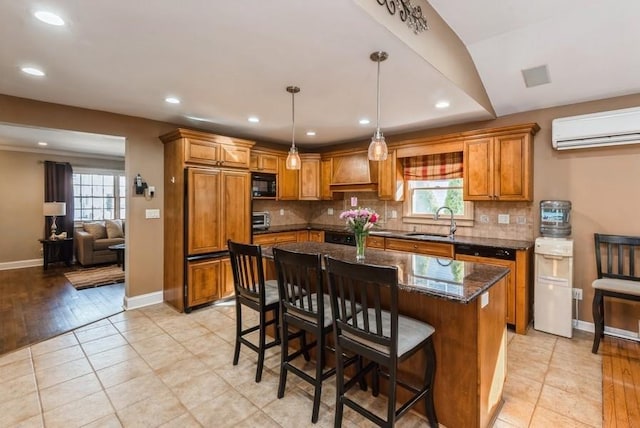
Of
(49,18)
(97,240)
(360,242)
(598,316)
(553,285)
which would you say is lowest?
(598,316)

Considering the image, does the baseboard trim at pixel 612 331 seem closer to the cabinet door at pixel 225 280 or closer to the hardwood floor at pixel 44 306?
the cabinet door at pixel 225 280

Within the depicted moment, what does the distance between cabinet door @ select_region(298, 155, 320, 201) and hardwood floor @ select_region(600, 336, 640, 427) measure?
4170mm

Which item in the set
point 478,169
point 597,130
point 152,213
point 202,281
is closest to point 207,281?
point 202,281

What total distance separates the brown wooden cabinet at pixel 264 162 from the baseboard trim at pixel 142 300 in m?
2.24

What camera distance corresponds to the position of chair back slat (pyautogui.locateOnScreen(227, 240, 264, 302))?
2.33 m

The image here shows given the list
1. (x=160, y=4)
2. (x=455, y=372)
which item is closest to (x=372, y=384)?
(x=455, y=372)

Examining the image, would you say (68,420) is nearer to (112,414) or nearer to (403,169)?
(112,414)

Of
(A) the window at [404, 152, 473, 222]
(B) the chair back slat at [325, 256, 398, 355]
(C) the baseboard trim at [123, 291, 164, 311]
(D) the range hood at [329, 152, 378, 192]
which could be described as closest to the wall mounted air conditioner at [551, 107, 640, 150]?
(A) the window at [404, 152, 473, 222]

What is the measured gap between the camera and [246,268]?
2504mm

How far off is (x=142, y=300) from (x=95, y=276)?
2286 mm

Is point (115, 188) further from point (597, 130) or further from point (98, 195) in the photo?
point (597, 130)

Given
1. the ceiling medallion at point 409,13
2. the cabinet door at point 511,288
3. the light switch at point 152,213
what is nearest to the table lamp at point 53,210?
the light switch at point 152,213

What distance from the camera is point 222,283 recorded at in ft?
13.7

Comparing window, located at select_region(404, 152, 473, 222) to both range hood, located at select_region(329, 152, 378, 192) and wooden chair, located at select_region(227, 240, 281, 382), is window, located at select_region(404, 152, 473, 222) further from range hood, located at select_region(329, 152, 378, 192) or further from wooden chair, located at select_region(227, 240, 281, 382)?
wooden chair, located at select_region(227, 240, 281, 382)
